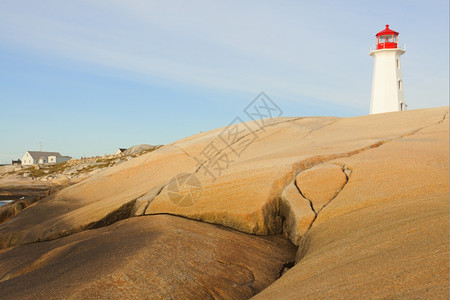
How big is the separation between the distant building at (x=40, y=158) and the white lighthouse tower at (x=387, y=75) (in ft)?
238

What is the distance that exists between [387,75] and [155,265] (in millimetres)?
31131

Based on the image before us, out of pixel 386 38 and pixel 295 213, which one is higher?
pixel 386 38

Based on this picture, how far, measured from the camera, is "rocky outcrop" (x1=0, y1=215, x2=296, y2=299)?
5.71 m

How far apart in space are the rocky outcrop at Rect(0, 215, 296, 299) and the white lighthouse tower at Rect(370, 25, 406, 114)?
27.6m

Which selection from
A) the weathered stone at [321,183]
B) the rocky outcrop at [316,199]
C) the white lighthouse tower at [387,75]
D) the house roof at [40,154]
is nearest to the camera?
the rocky outcrop at [316,199]

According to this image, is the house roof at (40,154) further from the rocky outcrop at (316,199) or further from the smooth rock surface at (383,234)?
the smooth rock surface at (383,234)

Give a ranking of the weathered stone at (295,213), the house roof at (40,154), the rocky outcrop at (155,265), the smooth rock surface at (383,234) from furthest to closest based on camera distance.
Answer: the house roof at (40,154), the weathered stone at (295,213), the rocky outcrop at (155,265), the smooth rock surface at (383,234)

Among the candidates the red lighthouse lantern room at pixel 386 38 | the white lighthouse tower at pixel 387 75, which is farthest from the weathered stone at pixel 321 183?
the red lighthouse lantern room at pixel 386 38

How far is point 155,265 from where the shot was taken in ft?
20.4

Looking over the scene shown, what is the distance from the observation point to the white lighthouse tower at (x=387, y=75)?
106 ft

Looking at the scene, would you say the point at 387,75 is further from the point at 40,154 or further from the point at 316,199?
the point at 40,154

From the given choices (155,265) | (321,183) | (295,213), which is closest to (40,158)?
(321,183)

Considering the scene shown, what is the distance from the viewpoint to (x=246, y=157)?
476 inches

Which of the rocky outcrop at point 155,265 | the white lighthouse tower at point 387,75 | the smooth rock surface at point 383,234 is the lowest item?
the rocky outcrop at point 155,265
